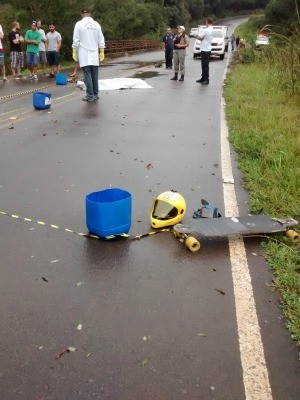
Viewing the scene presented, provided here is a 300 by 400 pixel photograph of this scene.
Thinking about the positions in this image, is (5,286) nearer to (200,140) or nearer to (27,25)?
(200,140)

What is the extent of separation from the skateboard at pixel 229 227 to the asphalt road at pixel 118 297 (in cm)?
11

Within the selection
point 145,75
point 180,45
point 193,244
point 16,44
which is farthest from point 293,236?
point 145,75

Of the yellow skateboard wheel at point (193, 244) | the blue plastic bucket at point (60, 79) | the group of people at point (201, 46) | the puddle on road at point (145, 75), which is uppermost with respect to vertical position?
the group of people at point (201, 46)

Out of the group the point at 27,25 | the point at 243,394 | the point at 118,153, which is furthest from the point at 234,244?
the point at 27,25

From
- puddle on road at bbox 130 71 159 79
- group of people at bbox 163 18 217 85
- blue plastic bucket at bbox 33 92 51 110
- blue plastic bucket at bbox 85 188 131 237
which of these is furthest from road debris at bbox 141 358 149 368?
puddle on road at bbox 130 71 159 79

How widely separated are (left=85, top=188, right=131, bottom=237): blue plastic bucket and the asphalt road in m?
0.12

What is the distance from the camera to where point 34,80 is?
1533cm

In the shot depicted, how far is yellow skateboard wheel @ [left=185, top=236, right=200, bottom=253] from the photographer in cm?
377

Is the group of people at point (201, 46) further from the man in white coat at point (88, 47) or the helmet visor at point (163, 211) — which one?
the helmet visor at point (163, 211)

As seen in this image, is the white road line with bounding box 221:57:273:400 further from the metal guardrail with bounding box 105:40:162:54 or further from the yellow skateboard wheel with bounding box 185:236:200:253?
the metal guardrail with bounding box 105:40:162:54

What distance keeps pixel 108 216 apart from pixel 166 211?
654 mm

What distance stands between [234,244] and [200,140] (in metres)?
4.05

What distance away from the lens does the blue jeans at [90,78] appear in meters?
11.1

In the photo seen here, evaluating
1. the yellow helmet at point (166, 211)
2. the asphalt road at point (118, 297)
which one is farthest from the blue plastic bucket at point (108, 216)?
the yellow helmet at point (166, 211)
